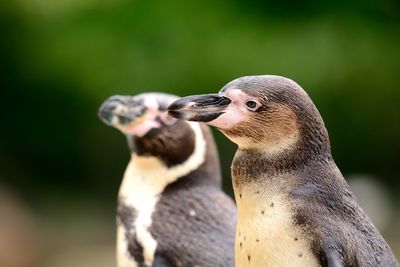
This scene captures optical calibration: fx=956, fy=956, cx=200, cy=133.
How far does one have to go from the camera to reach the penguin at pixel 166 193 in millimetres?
1671

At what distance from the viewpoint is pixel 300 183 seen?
131cm

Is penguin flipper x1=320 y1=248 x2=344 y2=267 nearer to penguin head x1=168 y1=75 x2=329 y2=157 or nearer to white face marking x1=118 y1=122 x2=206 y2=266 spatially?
penguin head x1=168 y1=75 x2=329 y2=157

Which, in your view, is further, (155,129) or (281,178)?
(155,129)

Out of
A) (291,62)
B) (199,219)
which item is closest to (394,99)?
(291,62)

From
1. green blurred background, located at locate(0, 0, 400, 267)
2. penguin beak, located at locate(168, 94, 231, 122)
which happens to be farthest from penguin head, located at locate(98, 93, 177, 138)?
green blurred background, located at locate(0, 0, 400, 267)

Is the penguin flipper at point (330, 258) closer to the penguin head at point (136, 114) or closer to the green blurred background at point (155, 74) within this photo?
the penguin head at point (136, 114)

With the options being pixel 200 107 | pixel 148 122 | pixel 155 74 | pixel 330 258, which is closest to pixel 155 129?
pixel 148 122

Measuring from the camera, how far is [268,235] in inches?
50.8

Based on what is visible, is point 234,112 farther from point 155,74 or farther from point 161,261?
point 155,74

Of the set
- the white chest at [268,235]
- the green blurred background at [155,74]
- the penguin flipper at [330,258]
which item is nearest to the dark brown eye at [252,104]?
the white chest at [268,235]

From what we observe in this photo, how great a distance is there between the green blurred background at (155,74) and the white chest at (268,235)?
9.03 ft

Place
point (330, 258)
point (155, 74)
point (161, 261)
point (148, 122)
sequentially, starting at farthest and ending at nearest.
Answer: point (155, 74), point (148, 122), point (161, 261), point (330, 258)

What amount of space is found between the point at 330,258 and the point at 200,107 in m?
0.28

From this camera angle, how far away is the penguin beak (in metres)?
1.33
